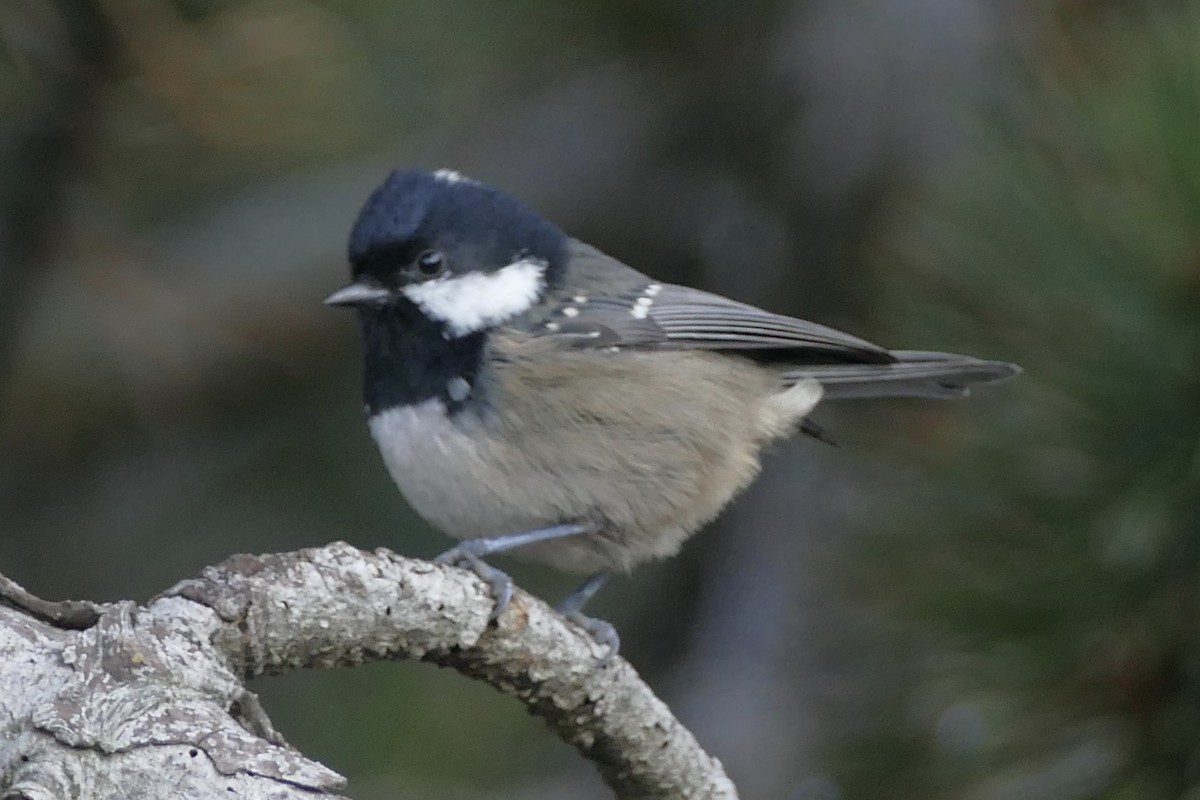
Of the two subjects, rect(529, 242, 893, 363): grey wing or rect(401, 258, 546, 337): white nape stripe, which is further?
rect(529, 242, 893, 363): grey wing

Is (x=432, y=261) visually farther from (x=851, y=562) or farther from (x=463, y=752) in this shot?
(x=463, y=752)

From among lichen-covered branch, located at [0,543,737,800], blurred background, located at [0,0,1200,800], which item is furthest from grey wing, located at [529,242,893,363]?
lichen-covered branch, located at [0,543,737,800]

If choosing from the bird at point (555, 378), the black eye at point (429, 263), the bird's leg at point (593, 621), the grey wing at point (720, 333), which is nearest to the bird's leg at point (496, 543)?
the bird at point (555, 378)

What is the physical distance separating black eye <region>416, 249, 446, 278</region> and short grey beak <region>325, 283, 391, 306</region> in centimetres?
7

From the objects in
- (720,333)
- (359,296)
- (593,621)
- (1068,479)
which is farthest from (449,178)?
(1068,479)

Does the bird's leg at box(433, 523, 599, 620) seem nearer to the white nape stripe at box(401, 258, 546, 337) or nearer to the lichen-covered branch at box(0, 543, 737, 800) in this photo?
the lichen-covered branch at box(0, 543, 737, 800)

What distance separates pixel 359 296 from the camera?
2170 mm

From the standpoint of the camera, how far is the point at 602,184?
8.82 ft

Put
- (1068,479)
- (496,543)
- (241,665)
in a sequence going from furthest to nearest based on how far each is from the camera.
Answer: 1. (496,543)
2. (1068,479)
3. (241,665)

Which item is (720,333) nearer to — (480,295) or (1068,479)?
(480,295)

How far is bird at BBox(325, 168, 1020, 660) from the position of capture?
212cm

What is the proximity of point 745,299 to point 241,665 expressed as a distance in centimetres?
153

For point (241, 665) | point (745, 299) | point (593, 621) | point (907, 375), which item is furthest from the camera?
point (745, 299)

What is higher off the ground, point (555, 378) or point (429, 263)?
point (429, 263)
